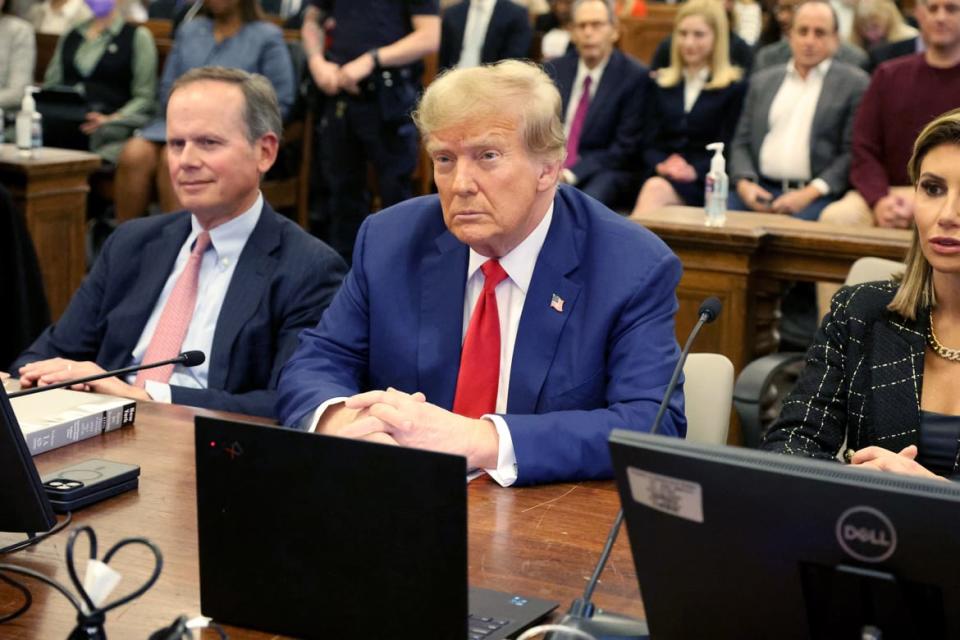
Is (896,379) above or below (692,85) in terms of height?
below

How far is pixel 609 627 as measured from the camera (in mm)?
1510

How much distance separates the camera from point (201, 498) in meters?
1.57

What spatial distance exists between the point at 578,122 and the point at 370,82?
1.00m

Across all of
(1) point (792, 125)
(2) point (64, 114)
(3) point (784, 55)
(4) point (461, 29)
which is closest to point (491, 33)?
(4) point (461, 29)

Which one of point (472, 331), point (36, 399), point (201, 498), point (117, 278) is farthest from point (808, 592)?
point (117, 278)

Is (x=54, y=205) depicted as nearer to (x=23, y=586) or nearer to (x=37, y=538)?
(x=37, y=538)

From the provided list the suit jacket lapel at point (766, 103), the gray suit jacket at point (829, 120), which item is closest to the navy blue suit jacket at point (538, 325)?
the gray suit jacket at point (829, 120)

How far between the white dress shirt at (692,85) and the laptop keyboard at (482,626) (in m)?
4.79

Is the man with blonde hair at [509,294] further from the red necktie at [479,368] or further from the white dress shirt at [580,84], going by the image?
the white dress shirt at [580,84]

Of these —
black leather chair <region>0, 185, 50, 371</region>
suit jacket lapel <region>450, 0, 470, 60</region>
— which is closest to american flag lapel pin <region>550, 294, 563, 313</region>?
black leather chair <region>0, 185, 50, 371</region>

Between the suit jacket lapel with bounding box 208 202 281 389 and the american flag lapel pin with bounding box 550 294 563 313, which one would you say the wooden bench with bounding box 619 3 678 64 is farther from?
the american flag lapel pin with bounding box 550 294 563 313

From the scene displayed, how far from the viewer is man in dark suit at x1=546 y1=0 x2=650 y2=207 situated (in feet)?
20.0

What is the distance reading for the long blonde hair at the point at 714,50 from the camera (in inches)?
237

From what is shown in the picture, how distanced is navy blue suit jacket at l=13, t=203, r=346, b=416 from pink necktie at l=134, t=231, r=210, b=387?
5 centimetres
